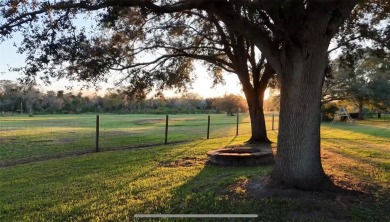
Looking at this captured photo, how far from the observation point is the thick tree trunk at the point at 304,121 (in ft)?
21.7

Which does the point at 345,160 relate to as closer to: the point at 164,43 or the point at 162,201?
the point at 162,201

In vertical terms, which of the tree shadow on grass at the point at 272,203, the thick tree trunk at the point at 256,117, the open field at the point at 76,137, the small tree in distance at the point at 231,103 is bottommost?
the open field at the point at 76,137

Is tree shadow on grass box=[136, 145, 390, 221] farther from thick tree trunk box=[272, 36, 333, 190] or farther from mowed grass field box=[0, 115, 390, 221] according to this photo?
thick tree trunk box=[272, 36, 333, 190]

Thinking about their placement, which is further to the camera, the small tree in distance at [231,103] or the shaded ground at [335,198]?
the small tree in distance at [231,103]

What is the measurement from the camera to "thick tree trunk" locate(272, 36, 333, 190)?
21.7ft

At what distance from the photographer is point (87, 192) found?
712 centimetres

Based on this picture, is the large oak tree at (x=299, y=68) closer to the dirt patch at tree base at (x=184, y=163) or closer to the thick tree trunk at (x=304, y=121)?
the thick tree trunk at (x=304, y=121)

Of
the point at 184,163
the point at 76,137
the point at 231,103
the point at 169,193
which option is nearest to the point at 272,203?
the point at 169,193

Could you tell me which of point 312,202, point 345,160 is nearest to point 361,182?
point 312,202

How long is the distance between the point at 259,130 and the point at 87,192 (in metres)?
11.8

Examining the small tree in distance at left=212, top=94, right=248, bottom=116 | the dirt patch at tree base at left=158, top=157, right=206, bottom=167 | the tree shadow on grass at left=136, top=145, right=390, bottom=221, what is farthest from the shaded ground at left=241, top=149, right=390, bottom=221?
the small tree in distance at left=212, top=94, right=248, bottom=116

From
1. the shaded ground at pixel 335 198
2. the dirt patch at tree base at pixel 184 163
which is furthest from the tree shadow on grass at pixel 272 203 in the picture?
the dirt patch at tree base at pixel 184 163

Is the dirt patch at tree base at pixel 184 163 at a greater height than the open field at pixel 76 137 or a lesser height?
greater

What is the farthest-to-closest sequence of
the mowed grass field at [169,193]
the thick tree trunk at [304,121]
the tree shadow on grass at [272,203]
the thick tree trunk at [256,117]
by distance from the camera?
the thick tree trunk at [256,117] < the thick tree trunk at [304,121] < the mowed grass field at [169,193] < the tree shadow on grass at [272,203]
